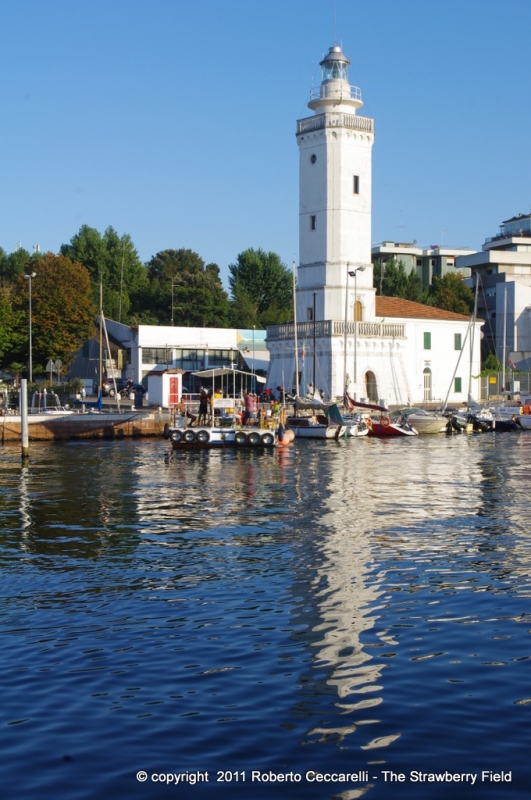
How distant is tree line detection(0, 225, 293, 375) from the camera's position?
248 feet

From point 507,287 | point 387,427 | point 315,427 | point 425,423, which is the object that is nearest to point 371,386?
point 425,423

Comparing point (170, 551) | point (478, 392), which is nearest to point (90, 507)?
point (170, 551)

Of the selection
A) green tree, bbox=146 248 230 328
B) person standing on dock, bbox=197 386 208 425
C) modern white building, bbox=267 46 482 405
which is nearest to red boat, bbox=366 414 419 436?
modern white building, bbox=267 46 482 405

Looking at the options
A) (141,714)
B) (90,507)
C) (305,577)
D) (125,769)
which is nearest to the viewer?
(125,769)

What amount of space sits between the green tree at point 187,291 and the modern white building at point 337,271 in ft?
81.4

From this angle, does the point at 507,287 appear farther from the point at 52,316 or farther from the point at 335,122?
the point at 52,316

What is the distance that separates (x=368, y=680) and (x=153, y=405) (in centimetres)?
5367

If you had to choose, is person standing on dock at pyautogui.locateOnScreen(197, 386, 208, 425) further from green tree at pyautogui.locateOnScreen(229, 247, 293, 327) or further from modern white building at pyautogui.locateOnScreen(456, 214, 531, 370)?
green tree at pyautogui.locateOnScreen(229, 247, 293, 327)

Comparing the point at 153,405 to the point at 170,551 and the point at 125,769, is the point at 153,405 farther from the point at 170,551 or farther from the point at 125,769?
the point at 125,769

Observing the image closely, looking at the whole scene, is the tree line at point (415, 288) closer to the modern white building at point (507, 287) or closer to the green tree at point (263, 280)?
the modern white building at point (507, 287)

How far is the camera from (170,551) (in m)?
19.6

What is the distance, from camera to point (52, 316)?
7575 centimetres

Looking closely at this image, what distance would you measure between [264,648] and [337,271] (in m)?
56.2

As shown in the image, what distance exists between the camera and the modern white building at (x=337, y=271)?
6644cm
